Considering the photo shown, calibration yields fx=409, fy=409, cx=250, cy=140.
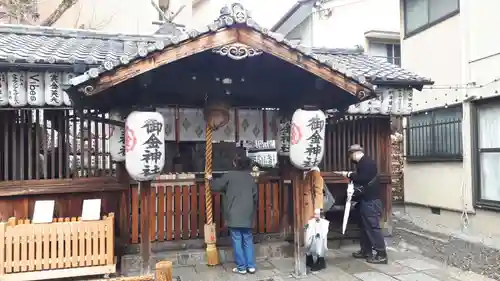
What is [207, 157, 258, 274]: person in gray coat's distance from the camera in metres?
7.71

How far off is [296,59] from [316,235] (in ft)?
11.1

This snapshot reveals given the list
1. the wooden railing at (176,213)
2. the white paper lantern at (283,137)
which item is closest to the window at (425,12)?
the white paper lantern at (283,137)

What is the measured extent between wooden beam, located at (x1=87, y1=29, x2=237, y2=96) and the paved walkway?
388 centimetres

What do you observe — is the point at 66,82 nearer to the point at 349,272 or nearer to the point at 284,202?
the point at 284,202

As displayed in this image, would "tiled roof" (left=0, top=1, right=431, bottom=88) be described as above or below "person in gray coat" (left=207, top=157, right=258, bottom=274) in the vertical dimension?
above

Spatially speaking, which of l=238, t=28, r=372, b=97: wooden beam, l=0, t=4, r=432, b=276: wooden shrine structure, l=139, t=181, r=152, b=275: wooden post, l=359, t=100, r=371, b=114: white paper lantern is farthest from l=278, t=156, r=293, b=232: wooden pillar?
l=139, t=181, r=152, b=275: wooden post

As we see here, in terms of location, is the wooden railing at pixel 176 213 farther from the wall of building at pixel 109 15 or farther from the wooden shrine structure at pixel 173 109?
the wall of building at pixel 109 15

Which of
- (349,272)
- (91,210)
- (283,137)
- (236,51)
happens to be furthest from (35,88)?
(349,272)

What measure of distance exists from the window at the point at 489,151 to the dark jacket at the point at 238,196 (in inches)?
287

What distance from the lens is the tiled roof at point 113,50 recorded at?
6.25m

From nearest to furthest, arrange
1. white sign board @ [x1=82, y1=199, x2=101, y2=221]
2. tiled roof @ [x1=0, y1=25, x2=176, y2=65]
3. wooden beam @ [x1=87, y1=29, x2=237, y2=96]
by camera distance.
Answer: wooden beam @ [x1=87, y1=29, x2=237, y2=96]
white sign board @ [x1=82, y1=199, x2=101, y2=221]
tiled roof @ [x1=0, y1=25, x2=176, y2=65]

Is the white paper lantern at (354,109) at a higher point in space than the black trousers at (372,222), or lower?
higher

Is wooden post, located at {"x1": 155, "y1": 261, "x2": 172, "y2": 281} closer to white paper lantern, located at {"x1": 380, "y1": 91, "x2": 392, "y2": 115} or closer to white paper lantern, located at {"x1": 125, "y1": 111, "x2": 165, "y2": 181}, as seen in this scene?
white paper lantern, located at {"x1": 125, "y1": 111, "x2": 165, "y2": 181}

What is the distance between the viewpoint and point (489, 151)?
11406mm
